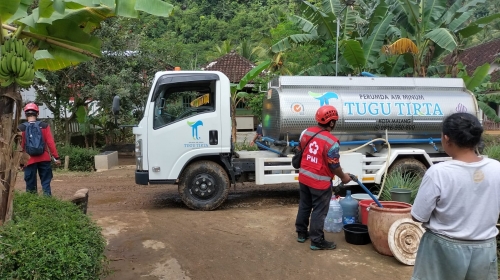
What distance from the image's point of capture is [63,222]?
3.75 m

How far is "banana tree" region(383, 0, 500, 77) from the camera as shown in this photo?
423 inches

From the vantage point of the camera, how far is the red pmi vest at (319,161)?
5.36m

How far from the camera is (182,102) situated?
7.72 metres

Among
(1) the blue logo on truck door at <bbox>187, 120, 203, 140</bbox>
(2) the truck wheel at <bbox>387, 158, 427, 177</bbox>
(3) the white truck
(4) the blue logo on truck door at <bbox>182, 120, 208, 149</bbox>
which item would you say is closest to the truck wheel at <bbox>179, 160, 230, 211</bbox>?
(3) the white truck

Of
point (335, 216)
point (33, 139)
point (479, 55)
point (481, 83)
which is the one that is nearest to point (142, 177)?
point (33, 139)

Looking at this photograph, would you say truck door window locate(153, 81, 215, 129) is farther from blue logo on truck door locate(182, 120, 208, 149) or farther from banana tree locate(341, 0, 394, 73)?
banana tree locate(341, 0, 394, 73)

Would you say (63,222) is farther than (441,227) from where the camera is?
Yes

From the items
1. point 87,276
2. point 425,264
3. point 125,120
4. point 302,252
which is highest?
point 125,120

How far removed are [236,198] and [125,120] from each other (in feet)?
21.0

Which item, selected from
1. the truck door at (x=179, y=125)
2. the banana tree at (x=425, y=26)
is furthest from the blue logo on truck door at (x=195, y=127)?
the banana tree at (x=425, y=26)

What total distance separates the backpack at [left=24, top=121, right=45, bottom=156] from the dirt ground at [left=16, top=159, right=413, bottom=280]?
1525 mm

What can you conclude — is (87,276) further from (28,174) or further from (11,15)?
(28,174)

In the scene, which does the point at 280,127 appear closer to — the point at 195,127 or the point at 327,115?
the point at 195,127

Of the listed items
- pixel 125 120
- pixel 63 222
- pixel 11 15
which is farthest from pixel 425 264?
pixel 125 120
